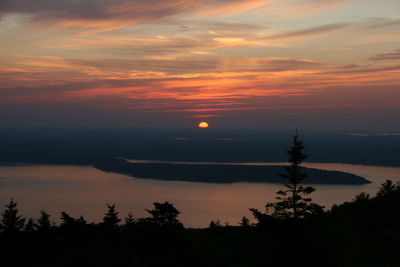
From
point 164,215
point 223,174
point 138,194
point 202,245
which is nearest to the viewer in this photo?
point 164,215

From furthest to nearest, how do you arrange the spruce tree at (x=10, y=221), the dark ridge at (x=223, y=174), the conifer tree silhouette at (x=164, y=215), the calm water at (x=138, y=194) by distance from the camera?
the dark ridge at (x=223, y=174)
the calm water at (x=138, y=194)
the spruce tree at (x=10, y=221)
the conifer tree silhouette at (x=164, y=215)

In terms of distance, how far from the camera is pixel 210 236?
25766 mm

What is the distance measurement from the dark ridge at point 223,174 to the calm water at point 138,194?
7.32 meters

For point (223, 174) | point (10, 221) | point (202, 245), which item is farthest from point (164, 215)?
point (223, 174)

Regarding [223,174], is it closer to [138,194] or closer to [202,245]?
[138,194]

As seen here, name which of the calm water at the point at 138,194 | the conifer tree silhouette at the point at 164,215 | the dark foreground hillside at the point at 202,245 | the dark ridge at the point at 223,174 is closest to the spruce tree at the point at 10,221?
the dark foreground hillside at the point at 202,245

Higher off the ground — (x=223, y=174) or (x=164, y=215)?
(x=223, y=174)

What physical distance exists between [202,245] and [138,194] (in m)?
110

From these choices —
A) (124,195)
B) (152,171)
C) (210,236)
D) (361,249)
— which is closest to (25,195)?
(124,195)

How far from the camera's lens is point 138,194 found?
130500 mm

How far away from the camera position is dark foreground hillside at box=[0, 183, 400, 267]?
12.9m

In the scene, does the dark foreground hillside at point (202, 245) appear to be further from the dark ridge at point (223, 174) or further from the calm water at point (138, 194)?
the dark ridge at point (223, 174)

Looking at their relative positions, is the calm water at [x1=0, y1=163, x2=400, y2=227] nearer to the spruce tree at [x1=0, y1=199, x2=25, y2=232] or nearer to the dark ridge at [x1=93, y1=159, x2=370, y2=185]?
the dark ridge at [x1=93, y1=159, x2=370, y2=185]

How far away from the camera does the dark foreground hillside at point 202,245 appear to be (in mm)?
12930
